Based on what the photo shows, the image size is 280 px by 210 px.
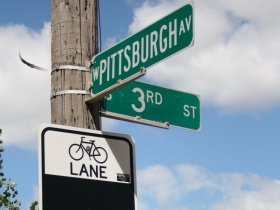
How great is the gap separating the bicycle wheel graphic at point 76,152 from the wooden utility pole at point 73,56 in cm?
34

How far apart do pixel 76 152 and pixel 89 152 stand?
3.5 inches

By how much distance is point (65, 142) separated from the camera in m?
3.92

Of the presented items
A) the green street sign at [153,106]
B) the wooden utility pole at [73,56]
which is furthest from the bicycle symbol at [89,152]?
the green street sign at [153,106]

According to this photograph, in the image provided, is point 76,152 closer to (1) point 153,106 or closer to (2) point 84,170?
(2) point 84,170

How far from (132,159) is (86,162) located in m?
0.35

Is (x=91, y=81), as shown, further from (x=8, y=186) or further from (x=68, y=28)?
(x=8, y=186)

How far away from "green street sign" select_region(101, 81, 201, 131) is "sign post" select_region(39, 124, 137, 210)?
0.29 meters

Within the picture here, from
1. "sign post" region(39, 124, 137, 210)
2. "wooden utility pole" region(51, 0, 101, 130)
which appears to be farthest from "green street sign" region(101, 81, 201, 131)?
"sign post" region(39, 124, 137, 210)

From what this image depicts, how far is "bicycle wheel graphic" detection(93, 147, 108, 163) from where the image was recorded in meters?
3.99

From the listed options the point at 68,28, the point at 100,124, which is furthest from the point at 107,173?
the point at 68,28

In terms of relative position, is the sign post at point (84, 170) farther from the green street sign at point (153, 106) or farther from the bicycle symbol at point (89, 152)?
the green street sign at point (153, 106)

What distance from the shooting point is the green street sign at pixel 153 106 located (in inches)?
174

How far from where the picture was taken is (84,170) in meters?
3.91

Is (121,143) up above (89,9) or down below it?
below
